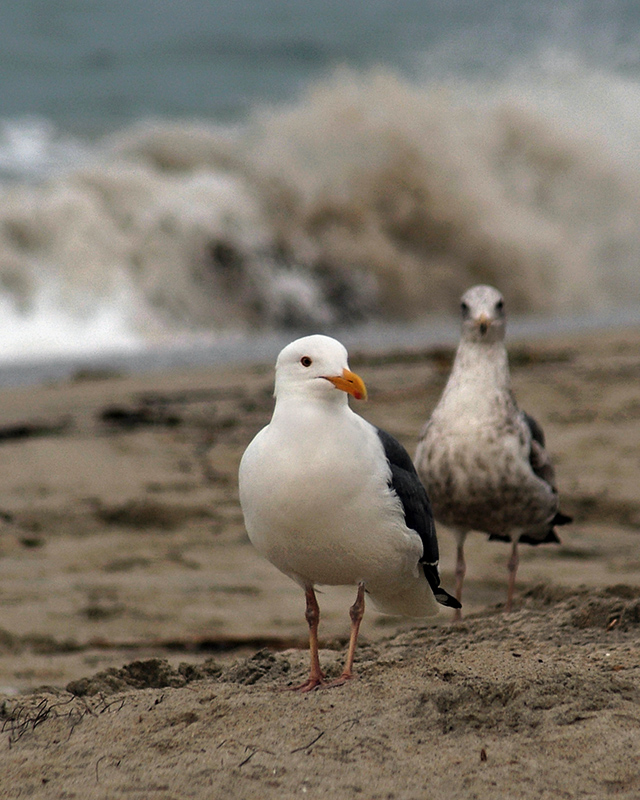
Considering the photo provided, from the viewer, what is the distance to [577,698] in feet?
9.41

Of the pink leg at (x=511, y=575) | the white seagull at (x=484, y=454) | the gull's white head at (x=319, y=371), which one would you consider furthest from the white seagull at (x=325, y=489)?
the pink leg at (x=511, y=575)

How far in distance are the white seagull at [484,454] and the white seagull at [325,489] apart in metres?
1.06

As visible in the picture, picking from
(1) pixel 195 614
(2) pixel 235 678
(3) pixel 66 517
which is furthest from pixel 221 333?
(2) pixel 235 678

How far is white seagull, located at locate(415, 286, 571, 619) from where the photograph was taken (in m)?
4.40

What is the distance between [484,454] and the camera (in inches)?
173

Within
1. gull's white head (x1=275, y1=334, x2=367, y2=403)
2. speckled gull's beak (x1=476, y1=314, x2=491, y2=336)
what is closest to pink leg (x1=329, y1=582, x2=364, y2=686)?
gull's white head (x1=275, y1=334, x2=367, y2=403)

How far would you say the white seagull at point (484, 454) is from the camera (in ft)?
14.4

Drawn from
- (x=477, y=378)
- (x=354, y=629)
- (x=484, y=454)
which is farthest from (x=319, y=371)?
(x=477, y=378)

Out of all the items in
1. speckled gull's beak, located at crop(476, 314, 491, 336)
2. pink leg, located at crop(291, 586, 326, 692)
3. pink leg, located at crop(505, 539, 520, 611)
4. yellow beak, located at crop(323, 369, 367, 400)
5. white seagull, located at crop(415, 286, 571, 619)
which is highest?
speckled gull's beak, located at crop(476, 314, 491, 336)

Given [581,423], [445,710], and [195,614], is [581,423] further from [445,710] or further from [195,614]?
[445,710]

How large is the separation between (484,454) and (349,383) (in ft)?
4.65

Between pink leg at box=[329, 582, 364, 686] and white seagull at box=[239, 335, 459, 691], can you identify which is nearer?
white seagull at box=[239, 335, 459, 691]

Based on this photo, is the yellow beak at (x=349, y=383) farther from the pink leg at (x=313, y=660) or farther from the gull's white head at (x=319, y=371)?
the pink leg at (x=313, y=660)

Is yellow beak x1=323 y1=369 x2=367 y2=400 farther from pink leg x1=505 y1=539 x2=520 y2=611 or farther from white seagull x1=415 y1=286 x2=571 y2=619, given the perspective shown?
pink leg x1=505 y1=539 x2=520 y2=611
